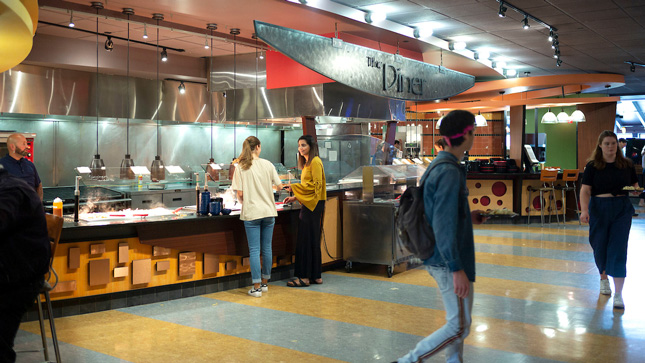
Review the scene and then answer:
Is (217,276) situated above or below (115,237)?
below

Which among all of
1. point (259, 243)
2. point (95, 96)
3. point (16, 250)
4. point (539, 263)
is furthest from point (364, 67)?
point (95, 96)

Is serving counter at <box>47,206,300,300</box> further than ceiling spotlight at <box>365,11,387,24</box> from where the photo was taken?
No

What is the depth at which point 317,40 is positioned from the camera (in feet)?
15.6

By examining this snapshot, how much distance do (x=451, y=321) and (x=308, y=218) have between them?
3.66m

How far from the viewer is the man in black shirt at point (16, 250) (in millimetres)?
2766

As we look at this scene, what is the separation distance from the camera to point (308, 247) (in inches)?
262

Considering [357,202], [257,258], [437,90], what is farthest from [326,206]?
[437,90]

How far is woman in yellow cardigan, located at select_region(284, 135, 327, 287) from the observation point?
6.59 m

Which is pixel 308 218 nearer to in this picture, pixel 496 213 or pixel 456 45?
pixel 496 213

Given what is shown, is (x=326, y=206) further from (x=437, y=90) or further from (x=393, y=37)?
(x=393, y=37)

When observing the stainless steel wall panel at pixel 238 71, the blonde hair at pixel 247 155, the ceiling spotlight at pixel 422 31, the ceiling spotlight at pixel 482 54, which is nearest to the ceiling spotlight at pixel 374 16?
the ceiling spotlight at pixel 422 31

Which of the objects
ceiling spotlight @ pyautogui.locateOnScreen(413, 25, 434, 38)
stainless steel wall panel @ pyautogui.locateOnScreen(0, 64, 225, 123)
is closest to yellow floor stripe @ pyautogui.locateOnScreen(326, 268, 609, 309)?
ceiling spotlight @ pyautogui.locateOnScreen(413, 25, 434, 38)

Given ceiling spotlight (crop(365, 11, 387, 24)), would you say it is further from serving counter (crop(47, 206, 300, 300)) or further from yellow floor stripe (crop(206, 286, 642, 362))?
yellow floor stripe (crop(206, 286, 642, 362))

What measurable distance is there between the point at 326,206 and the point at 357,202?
43cm
